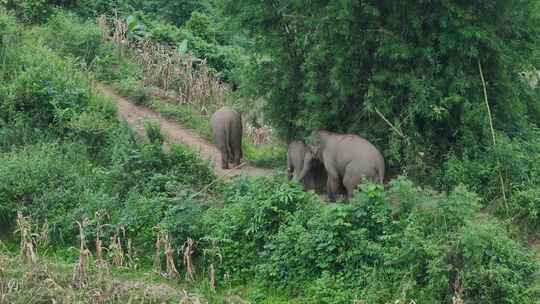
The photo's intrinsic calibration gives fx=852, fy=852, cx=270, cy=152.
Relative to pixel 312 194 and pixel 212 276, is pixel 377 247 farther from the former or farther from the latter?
pixel 212 276

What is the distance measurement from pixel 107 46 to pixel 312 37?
8472 millimetres

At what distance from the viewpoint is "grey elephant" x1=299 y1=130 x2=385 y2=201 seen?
467 inches

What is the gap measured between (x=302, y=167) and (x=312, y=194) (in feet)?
4.41

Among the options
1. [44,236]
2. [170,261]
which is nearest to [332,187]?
[170,261]

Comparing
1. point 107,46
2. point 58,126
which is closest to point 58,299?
point 58,126

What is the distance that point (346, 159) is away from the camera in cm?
1206

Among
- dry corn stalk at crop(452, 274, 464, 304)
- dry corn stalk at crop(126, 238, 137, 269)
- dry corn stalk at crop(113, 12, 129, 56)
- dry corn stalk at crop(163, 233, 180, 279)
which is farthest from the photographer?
dry corn stalk at crop(113, 12, 129, 56)

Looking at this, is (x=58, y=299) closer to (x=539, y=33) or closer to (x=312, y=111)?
(x=312, y=111)

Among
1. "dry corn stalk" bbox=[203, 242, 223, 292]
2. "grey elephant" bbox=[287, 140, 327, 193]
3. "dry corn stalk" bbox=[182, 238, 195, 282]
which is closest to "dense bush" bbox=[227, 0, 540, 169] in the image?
"grey elephant" bbox=[287, 140, 327, 193]

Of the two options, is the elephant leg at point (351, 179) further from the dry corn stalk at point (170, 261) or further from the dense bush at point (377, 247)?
the dry corn stalk at point (170, 261)

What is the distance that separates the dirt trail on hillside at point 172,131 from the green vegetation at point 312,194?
0.66m

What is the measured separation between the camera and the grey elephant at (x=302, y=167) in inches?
513

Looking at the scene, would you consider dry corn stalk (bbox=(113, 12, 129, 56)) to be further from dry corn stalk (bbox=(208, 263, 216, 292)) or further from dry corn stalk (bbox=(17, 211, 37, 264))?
dry corn stalk (bbox=(208, 263, 216, 292))

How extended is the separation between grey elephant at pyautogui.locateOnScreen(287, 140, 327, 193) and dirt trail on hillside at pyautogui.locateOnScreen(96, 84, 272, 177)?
44.7 inches
